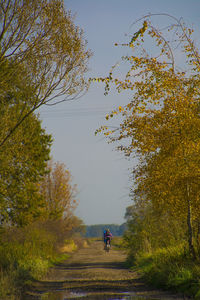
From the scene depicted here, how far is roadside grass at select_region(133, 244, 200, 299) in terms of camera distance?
34.2ft

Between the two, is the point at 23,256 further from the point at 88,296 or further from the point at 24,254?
the point at 88,296

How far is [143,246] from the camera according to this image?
2234cm

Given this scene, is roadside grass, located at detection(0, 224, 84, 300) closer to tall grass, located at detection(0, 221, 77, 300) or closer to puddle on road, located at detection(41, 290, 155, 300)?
tall grass, located at detection(0, 221, 77, 300)

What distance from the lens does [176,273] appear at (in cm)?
1192

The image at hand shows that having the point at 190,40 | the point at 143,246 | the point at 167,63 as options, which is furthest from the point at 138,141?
the point at 143,246

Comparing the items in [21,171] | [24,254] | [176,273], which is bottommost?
[176,273]

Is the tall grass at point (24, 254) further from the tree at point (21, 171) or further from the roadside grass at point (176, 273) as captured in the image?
the roadside grass at point (176, 273)

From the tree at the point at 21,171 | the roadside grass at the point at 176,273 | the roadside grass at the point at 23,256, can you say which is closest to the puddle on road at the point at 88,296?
the roadside grass at the point at 23,256

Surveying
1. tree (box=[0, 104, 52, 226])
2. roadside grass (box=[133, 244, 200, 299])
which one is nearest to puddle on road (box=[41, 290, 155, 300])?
roadside grass (box=[133, 244, 200, 299])

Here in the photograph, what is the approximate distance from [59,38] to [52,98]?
226 cm

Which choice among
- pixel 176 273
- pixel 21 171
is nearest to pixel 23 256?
pixel 21 171

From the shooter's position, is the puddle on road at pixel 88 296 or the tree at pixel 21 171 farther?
the tree at pixel 21 171

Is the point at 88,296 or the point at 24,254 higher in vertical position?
the point at 24,254

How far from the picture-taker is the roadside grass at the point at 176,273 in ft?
34.2
